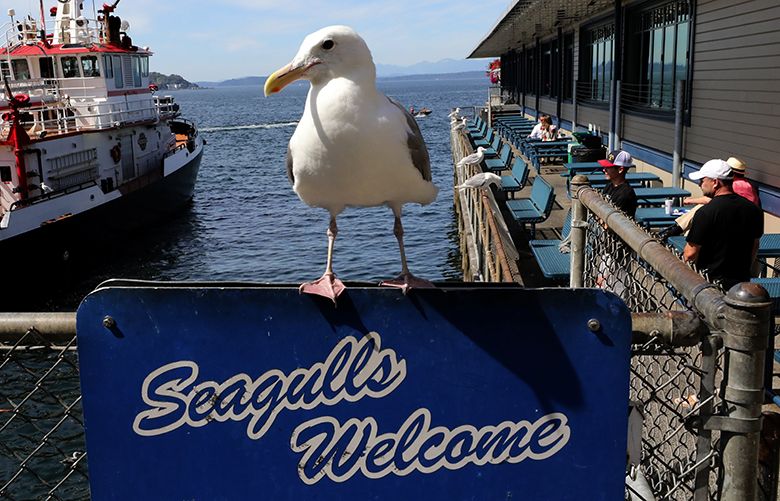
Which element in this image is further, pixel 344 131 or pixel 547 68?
pixel 547 68

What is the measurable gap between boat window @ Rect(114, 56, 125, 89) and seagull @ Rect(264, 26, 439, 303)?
2597 centimetres

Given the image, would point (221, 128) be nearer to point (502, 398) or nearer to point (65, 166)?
point (65, 166)

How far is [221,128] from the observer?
86688 mm

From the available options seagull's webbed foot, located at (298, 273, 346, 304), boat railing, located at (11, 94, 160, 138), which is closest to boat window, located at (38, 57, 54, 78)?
boat railing, located at (11, 94, 160, 138)

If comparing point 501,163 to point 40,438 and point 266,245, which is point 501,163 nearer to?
point 266,245

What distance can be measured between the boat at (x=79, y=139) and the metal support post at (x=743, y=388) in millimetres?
18981

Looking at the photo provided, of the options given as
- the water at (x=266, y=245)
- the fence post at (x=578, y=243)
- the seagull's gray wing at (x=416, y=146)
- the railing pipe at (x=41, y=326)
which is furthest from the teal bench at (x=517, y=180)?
the railing pipe at (x=41, y=326)

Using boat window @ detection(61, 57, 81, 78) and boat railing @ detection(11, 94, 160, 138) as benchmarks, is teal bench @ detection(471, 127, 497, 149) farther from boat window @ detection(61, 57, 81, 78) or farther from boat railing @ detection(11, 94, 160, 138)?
boat window @ detection(61, 57, 81, 78)

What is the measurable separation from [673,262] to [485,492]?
3.27 feet

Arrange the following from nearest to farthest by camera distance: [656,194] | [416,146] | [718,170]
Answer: [416,146] < [718,170] < [656,194]

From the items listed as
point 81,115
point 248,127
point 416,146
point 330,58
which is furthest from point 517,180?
point 248,127

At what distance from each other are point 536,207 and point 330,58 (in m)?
9.98

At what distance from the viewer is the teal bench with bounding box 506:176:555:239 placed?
11.7 metres

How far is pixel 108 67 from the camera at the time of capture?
26.0 metres
